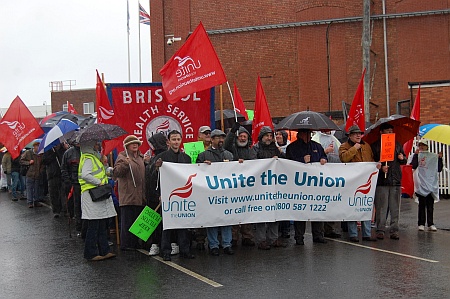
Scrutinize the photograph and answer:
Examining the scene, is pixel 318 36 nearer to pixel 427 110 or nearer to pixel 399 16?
pixel 399 16

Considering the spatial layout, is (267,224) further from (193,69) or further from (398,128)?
(398,128)

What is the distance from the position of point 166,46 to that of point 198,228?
20834 millimetres

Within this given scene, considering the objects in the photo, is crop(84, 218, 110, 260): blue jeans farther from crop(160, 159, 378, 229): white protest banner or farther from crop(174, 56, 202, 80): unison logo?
crop(174, 56, 202, 80): unison logo

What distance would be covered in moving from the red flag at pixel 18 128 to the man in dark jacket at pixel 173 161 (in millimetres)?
6730

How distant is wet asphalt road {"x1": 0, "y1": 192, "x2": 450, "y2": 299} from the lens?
22.3 feet

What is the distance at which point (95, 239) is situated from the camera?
8.69m

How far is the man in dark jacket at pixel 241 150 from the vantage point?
9453mm

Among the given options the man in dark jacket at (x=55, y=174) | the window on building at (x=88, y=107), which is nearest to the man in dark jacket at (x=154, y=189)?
the man in dark jacket at (x=55, y=174)

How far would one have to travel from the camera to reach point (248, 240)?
9562 mm

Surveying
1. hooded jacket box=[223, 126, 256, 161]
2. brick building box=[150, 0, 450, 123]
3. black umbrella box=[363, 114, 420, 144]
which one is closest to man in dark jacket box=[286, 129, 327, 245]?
hooded jacket box=[223, 126, 256, 161]

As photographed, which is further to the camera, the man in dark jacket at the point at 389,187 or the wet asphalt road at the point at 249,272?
the man in dark jacket at the point at 389,187

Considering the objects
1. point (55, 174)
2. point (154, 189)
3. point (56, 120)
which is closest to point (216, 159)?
point (154, 189)

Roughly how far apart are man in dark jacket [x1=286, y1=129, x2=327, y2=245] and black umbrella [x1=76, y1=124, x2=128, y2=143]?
2855mm

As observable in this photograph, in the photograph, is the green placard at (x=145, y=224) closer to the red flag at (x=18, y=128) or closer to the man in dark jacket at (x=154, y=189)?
the man in dark jacket at (x=154, y=189)
